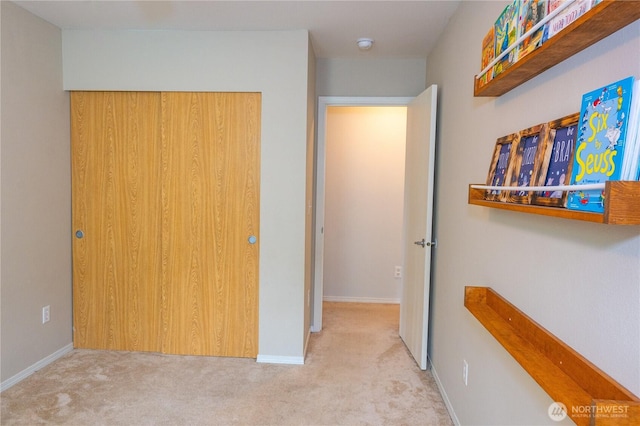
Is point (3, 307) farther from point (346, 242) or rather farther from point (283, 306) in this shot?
point (346, 242)

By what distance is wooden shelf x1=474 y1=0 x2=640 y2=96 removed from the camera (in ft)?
2.45

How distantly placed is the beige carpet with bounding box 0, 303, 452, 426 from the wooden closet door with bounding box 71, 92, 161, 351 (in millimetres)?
224

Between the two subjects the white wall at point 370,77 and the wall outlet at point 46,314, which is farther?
the white wall at point 370,77

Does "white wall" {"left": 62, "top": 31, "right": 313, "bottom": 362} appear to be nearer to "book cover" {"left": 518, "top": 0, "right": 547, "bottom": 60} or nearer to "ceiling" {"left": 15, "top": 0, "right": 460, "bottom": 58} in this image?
"ceiling" {"left": 15, "top": 0, "right": 460, "bottom": 58}

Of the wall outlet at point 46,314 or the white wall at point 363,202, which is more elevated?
the white wall at point 363,202

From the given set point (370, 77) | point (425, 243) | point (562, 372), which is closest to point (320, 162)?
point (370, 77)

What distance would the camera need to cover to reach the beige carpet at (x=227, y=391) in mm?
2039

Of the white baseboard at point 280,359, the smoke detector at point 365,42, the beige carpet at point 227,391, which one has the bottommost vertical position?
the beige carpet at point 227,391

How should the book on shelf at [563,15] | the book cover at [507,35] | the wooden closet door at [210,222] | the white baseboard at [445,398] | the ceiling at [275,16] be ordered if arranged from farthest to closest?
1. the wooden closet door at [210,222]
2. the ceiling at [275,16]
3. the white baseboard at [445,398]
4. the book cover at [507,35]
5. the book on shelf at [563,15]

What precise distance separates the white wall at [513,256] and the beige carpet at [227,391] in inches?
12.9

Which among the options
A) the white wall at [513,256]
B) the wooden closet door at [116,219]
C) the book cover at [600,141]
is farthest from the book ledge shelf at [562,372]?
the wooden closet door at [116,219]

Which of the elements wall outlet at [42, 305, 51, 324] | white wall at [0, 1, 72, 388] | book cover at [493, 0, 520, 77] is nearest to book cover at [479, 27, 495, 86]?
book cover at [493, 0, 520, 77]

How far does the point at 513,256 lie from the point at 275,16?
2.04 metres

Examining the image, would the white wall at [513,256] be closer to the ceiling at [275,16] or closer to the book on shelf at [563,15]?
the book on shelf at [563,15]
